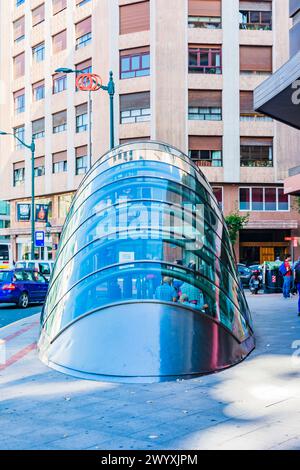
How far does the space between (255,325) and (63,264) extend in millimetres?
4991

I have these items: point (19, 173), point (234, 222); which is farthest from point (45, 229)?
point (234, 222)

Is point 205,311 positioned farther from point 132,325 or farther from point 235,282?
point 235,282

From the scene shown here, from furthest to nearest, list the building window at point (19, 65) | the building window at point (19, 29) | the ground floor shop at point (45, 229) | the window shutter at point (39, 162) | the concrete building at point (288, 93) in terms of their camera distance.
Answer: the building window at point (19, 29) → the building window at point (19, 65) → the window shutter at point (39, 162) → the ground floor shop at point (45, 229) → the concrete building at point (288, 93)

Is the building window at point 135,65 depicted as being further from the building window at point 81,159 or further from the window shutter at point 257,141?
the window shutter at point 257,141

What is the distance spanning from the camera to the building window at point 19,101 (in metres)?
52.4

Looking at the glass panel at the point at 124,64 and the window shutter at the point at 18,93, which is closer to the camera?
the glass panel at the point at 124,64

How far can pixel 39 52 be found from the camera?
50.8 metres

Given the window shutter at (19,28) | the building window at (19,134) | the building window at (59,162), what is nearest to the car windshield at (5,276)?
the building window at (59,162)

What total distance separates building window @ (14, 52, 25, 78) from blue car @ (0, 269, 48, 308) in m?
34.7

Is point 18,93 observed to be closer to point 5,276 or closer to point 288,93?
point 5,276

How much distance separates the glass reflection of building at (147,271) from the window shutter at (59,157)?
35.7 m

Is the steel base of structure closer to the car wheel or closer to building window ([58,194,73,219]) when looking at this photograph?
the car wheel

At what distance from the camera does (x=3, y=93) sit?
54219mm

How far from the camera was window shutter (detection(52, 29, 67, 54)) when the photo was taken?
157ft
